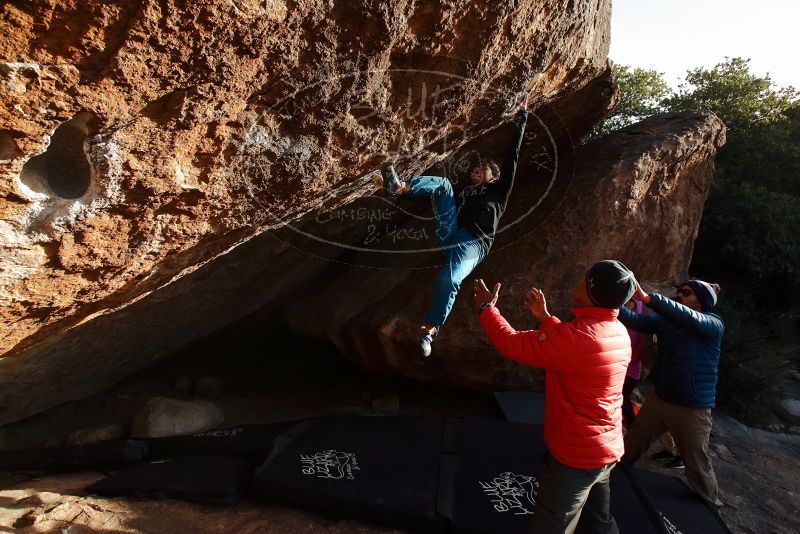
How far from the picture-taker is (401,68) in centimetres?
276

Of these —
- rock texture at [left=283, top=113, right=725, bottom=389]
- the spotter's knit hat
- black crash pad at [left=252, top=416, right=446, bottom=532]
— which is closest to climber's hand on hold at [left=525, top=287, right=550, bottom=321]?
the spotter's knit hat

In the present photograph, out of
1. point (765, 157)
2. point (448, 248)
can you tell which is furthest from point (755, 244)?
point (448, 248)

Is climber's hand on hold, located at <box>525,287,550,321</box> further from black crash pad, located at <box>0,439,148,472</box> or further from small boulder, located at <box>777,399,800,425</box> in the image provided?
small boulder, located at <box>777,399,800,425</box>

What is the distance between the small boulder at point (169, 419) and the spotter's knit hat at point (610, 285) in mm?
3474

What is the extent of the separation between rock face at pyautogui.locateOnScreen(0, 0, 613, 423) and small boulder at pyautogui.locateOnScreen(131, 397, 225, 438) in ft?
3.10

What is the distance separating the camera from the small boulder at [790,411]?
18.9 ft

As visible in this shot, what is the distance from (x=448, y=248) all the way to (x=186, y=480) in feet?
7.62

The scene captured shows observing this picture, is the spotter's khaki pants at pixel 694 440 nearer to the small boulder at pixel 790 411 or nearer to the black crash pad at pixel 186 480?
the black crash pad at pixel 186 480

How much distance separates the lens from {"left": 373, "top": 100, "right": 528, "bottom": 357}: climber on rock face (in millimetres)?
3488

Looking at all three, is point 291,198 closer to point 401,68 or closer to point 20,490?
point 401,68

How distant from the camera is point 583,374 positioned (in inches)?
84.1

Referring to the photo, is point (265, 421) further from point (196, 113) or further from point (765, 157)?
point (765, 157)

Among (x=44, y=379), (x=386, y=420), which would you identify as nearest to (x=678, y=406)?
(x=386, y=420)

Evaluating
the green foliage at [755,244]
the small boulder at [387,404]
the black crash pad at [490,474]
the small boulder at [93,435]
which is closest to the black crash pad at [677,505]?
the black crash pad at [490,474]
